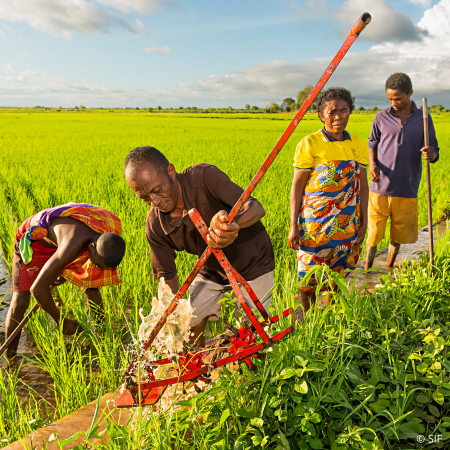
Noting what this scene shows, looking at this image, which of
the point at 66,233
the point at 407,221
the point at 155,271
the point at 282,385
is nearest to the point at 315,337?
the point at 282,385

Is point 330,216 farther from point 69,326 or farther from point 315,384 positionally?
point 69,326

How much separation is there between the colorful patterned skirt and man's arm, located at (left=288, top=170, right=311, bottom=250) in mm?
29

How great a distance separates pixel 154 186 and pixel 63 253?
0.89 meters

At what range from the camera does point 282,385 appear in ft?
4.06

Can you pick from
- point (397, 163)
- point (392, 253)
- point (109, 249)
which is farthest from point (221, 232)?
point (392, 253)

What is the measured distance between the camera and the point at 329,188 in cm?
213

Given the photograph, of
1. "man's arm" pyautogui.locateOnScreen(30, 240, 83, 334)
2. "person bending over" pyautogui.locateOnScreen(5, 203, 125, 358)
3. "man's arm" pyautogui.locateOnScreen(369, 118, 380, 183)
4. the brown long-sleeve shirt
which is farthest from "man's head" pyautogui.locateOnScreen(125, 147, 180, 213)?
"man's arm" pyautogui.locateOnScreen(369, 118, 380, 183)

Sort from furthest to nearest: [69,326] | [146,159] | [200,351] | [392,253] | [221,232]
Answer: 1. [392,253]
2. [69,326]
3. [146,159]
4. [200,351]
5. [221,232]

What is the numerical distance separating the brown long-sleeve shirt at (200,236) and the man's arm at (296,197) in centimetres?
42

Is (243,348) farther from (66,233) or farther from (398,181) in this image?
(398,181)

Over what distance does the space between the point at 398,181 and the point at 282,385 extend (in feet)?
8.38

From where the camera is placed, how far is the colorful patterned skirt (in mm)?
2127

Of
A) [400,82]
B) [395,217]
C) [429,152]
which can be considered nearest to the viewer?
[429,152]

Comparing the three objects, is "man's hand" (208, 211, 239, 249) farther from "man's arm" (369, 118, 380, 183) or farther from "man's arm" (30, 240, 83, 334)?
"man's arm" (369, 118, 380, 183)
